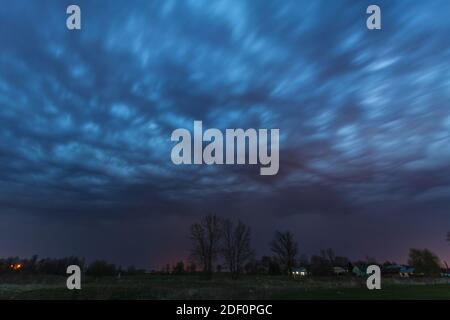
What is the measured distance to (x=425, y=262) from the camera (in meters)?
138

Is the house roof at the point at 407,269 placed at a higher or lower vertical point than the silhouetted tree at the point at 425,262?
lower

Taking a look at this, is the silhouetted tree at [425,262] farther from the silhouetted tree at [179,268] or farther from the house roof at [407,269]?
the silhouetted tree at [179,268]

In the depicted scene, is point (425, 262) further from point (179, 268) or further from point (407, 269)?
point (179, 268)

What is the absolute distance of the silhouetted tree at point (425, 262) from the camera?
130875 mm

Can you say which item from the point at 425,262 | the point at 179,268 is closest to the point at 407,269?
the point at 425,262

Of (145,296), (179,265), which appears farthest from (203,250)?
(145,296)

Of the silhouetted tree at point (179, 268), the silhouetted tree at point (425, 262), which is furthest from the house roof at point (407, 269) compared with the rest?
the silhouetted tree at point (179, 268)

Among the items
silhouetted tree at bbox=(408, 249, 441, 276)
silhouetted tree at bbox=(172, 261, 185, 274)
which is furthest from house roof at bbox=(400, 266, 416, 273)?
silhouetted tree at bbox=(172, 261, 185, 274)

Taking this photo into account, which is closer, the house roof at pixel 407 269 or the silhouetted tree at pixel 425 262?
the silhouetted tree at pixel 425 262

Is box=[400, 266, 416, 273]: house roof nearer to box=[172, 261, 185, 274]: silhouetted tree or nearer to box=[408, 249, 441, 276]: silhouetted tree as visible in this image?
box=[408, 249, 441, 276]: silhouetted tree
